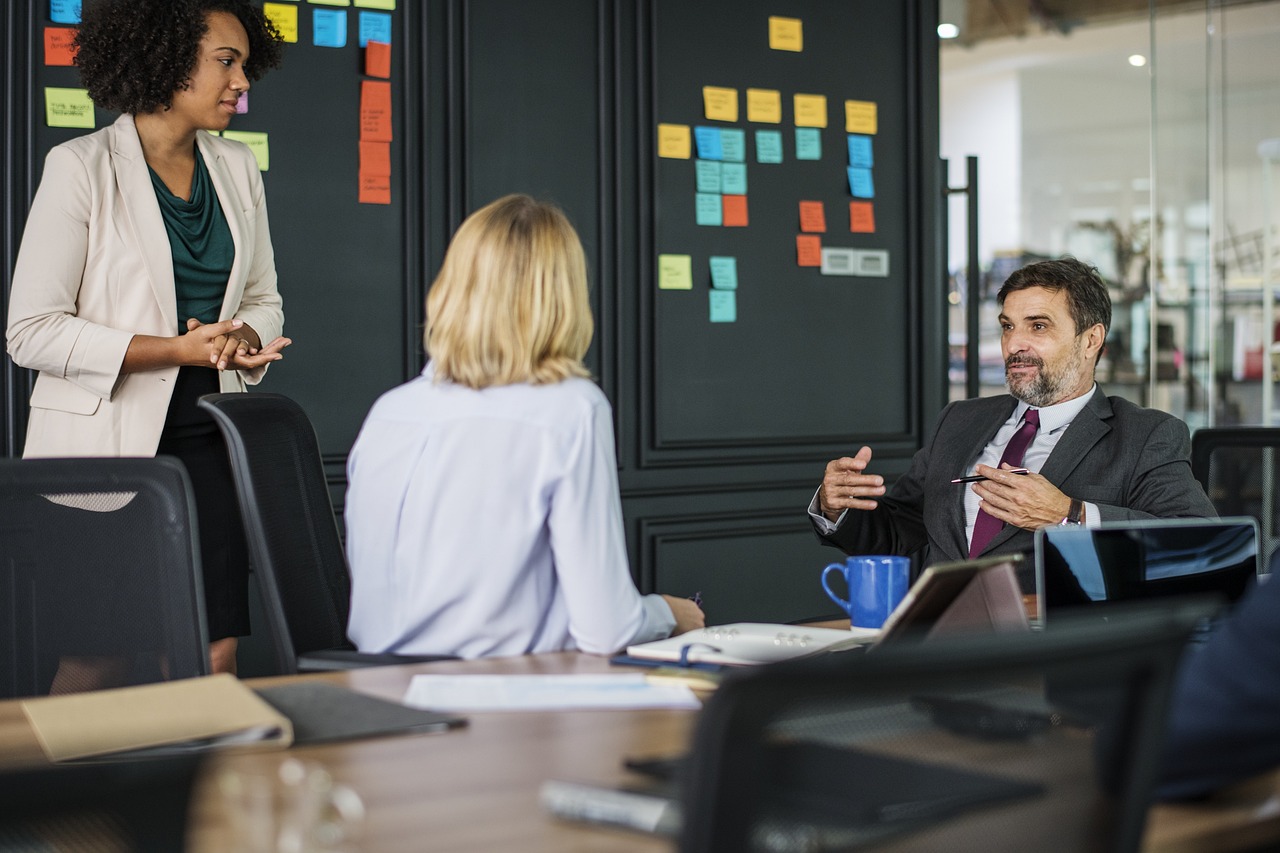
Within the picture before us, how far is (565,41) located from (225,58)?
1478 mm

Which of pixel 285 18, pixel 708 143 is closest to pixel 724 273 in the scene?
pixel 708 143

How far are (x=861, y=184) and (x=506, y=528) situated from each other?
3.20 m

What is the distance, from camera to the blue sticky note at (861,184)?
15.0 feet

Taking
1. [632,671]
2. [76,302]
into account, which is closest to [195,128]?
[76,302]

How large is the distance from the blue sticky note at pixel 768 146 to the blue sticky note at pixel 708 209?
0.74ft

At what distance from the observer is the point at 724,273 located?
4.33 metres

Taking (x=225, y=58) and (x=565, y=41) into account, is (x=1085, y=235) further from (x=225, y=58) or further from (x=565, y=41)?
(x=225, y=58)

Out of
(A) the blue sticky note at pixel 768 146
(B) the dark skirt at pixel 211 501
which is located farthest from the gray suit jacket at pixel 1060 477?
(A) the blue sticky note at pixel 768 146

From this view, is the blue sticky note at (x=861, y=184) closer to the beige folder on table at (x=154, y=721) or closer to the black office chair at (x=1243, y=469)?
the black office chair at (x=1243, y=469)

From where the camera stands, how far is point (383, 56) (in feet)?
12.2

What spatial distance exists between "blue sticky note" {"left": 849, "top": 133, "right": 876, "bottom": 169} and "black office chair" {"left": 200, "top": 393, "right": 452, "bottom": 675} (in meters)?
2.97

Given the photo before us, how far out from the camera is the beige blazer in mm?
2564

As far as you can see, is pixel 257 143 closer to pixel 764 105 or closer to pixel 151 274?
pixel 151 274

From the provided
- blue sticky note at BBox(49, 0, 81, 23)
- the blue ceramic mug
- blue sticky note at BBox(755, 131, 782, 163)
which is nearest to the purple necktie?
the blue ceramic mug
